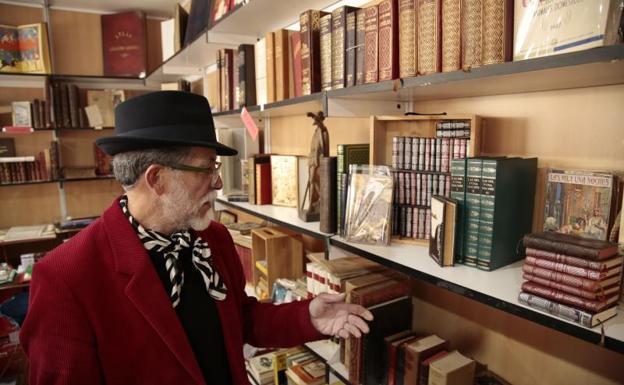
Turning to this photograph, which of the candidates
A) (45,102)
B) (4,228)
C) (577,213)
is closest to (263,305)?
(577,213)

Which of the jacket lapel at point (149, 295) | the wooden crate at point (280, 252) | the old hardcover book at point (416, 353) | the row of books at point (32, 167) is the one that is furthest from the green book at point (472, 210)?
the row of books at point (32, 167)

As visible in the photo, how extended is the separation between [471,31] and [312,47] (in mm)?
644

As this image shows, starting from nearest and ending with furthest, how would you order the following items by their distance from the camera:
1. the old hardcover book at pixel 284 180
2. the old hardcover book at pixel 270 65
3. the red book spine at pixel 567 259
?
the red book spine at pixel 567 259
the old hardcover book at pixel 270 65
the old hardcover book at pixel 284 180

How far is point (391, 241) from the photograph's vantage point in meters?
1.26

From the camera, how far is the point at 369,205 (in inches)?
49.1

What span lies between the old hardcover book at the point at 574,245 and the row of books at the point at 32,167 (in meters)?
4.13

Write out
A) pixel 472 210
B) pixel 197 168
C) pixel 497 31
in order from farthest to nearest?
pixel 197 168 < pixel 472 210 < pixel 497 31

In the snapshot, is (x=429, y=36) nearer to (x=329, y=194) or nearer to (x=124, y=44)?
(x=329, y=194)

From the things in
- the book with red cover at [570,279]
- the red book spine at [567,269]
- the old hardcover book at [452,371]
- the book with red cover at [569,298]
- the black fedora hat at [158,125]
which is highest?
the black fedora hat at [158,125]

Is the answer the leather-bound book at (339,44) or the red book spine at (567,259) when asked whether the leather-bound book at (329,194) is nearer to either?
the leather-bound book at (339,44)

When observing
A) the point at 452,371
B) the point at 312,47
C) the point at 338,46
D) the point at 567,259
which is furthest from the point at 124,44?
the point at 567,259

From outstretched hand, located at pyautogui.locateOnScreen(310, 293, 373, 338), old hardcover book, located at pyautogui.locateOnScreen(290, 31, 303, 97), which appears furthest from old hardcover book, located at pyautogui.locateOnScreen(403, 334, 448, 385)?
old hardcover book, located at pyautogui.locateOnScreen(290, 31, 303, 97)

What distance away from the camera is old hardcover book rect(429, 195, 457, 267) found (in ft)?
3.34

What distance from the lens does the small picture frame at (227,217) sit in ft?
8.87
